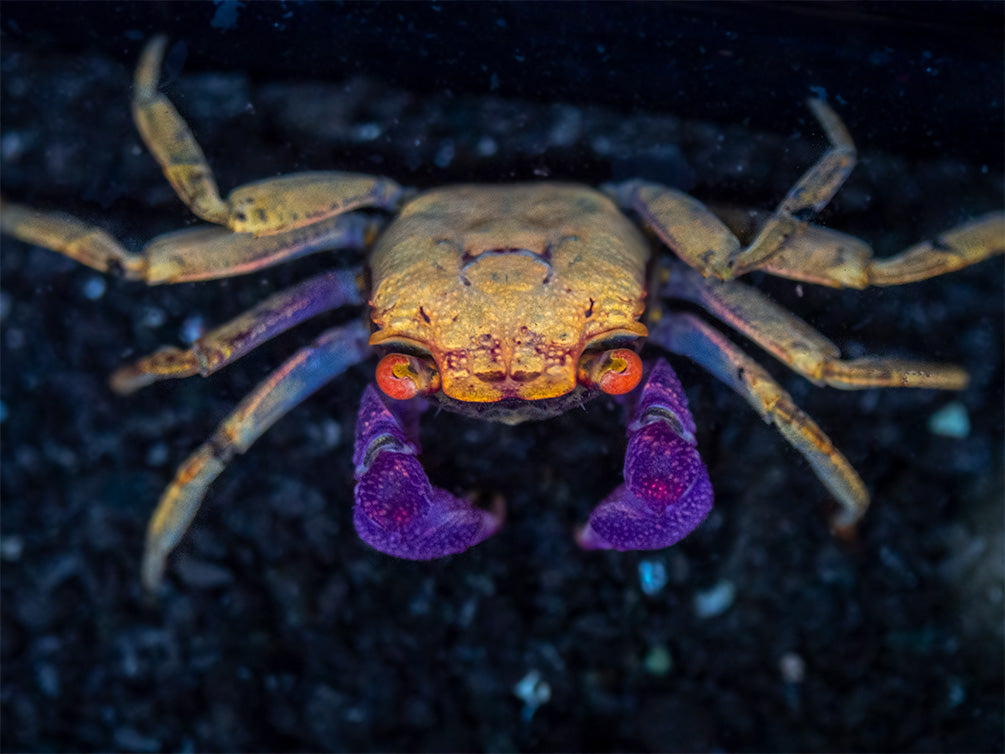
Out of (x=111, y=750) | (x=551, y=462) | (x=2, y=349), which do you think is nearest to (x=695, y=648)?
(x=551, y=462)

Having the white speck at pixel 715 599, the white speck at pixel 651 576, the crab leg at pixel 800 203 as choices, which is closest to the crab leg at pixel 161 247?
the crab leg at pixel 800 203

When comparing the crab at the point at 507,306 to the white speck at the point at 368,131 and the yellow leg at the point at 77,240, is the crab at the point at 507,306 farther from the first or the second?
the white speck at the point at 368,131

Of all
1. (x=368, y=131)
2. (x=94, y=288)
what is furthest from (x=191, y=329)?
(x=368, y=131)

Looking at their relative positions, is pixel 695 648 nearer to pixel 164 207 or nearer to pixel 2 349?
pixel 164 207

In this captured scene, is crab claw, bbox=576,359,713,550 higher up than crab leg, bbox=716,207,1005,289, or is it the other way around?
crab leg, bbox=716,207,1005,289

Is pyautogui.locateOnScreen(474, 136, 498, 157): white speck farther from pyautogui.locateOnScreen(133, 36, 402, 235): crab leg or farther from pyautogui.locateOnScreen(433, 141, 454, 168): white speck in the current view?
pyautogui.locateOnScreen(133, 36, 402, 235): crab leg

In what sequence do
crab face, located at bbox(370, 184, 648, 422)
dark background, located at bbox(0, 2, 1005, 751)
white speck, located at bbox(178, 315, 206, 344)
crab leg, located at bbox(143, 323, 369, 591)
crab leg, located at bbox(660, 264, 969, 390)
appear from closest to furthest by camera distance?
crab face, located at bbox(370, 184, 648, 422) → crab leg, located at bbox(660, 264, 969, 390) → crab leg, located at bbox(143, 323, 369, 591) → dark background, located at bbox(0, 2, 1005, 751) → white speck, located at bbox(178, 315, 206, 344)

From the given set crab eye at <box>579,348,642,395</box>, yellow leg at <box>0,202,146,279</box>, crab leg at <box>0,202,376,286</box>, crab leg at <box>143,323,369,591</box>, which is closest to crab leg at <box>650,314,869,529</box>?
crab eye at <box>579,348,642,395</box>

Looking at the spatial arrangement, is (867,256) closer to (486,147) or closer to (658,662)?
(486,147)
